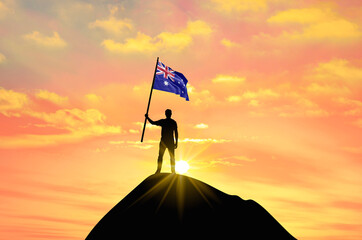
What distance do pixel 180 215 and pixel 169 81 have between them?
8.17 metres

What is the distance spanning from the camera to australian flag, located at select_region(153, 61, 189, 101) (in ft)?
79.0

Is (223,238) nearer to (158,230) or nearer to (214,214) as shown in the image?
(214,214)

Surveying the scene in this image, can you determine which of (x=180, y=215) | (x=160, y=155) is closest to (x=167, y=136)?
(x=160, y=155)

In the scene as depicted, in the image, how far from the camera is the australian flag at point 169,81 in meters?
24.1

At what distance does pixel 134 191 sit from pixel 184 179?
2.84m

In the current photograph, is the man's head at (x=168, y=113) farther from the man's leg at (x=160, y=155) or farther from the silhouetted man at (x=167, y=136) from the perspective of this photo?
the man's leg at (x=160, y=155)

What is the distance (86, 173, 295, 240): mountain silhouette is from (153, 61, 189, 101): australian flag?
16.6 ft

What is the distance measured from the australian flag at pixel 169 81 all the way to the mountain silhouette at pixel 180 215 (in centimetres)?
507

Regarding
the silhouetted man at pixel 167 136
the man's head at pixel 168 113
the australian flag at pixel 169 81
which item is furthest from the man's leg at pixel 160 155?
the australian flag at pixel 169 81

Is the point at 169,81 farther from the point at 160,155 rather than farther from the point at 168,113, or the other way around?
the point at 160,155

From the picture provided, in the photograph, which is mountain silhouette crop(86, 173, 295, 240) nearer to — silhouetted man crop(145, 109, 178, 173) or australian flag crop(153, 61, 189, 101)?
silhouetted man crop(145, 109, 178, 173)

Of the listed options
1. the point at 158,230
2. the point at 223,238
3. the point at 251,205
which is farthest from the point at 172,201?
the point at 251,205

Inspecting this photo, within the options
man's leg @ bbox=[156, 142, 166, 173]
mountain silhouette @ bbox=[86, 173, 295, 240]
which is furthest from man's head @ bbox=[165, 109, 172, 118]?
mountain silhouette @ bbox=[86, 173, 295, 240]

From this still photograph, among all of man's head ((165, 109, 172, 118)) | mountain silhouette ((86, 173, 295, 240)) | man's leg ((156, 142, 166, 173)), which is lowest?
mountain silhouette ((86, 173, 295, 240))
